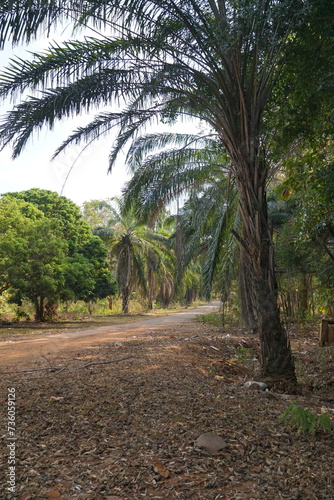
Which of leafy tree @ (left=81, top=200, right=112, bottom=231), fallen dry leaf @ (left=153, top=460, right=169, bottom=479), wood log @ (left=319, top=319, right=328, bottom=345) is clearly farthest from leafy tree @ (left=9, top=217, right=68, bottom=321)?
leafy tree @ (left=81, top=200, right=112, bottom=231)

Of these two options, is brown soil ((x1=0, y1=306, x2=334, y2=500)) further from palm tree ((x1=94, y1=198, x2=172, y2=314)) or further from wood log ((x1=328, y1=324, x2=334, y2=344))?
palm tree ((x1=94, y1=198, x2=172, y2=314))

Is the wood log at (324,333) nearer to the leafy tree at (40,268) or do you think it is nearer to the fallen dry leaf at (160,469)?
the fallen dry leaf at (160,469)

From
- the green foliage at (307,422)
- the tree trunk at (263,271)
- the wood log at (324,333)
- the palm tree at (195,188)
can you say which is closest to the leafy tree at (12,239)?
the palm tree at (195,188)

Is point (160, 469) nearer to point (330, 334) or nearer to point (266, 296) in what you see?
point (266, 296)

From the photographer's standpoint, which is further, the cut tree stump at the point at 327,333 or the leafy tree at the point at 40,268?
the leafy tree at the point at 40,268

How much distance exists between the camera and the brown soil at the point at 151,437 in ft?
9.88

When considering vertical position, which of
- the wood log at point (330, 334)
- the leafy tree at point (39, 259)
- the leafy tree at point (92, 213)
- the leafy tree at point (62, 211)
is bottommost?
the wood log at point (330, 334)

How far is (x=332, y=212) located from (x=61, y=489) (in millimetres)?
5064

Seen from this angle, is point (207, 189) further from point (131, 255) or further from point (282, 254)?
point (131, 255)

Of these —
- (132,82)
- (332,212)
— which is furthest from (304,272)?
(132,82)

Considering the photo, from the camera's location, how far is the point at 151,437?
379cm

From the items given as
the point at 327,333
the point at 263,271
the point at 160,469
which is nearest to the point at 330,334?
the point at 327,333

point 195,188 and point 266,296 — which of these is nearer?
point 266,296

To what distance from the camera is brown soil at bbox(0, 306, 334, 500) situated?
9.88 ft
